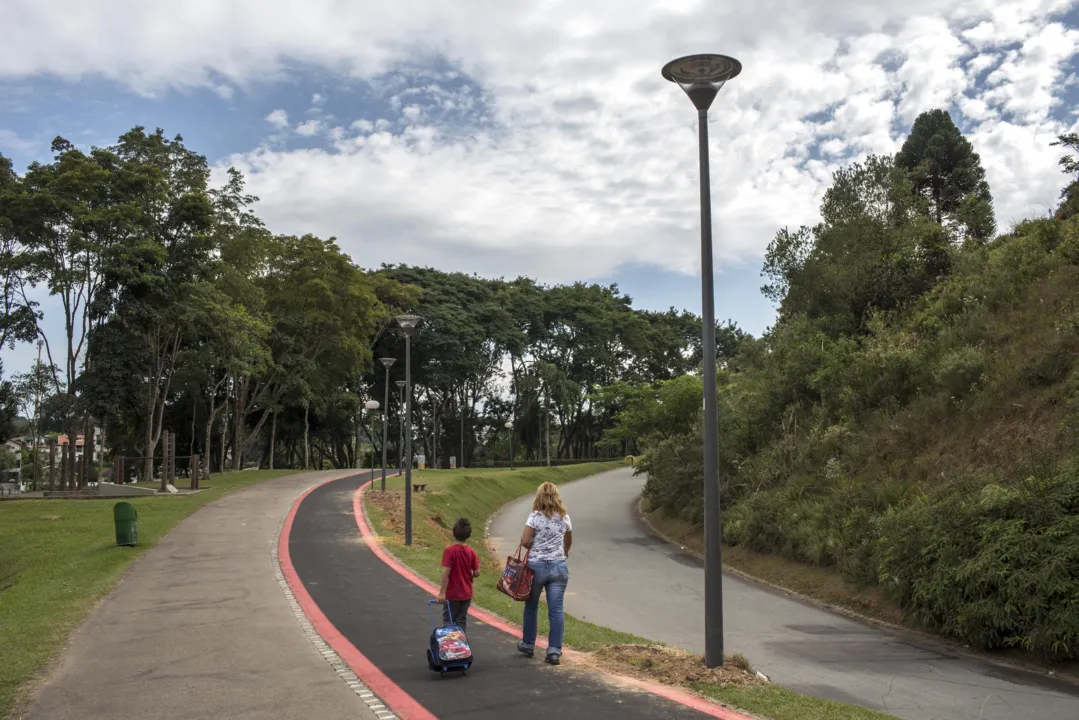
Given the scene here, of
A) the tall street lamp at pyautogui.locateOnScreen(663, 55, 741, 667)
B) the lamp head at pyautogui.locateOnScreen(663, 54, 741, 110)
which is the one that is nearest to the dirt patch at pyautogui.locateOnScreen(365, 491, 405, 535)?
the tall street lamp at pyautogui.locateOnScreen(663, 55, 741, 667)

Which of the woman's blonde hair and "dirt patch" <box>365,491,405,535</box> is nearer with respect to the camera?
the woman's blonde hair

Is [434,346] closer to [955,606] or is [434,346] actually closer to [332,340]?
[332,340]

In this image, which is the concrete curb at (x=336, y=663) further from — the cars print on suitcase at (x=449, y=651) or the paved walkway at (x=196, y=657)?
the cars print on suitcase at (x=449, y=651)

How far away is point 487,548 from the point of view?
922 inches

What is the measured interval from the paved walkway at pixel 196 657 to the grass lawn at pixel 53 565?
29 centimetres

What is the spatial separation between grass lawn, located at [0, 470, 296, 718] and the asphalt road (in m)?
7.80

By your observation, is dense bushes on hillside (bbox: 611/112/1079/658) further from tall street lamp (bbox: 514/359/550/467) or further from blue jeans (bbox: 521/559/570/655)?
tall street lamp (bbox: 514/359/550/467)

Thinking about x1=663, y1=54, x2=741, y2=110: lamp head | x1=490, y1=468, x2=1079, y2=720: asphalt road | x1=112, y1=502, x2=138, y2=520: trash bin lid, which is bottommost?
x1=490, y1=468, x2=1079, y2=720: asphalt road

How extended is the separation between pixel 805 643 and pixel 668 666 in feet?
18.8

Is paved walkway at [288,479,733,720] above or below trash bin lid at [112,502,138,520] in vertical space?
below

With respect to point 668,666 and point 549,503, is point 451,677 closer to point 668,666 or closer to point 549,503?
point 549,503

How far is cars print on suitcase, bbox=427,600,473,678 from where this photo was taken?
7055 millimetres

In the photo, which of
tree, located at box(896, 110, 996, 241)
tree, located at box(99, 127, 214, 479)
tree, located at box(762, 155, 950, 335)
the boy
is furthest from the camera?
tree, located at box(896, 110, 996, 241)

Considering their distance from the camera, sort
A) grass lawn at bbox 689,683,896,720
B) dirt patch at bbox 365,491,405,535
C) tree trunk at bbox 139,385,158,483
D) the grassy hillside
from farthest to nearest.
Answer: tree trunk at bbox 139,385,158,483 → dirt patch at bbox 365,491,405,535 → the grassy hillside → grass lawn at bbox 689,683,896,720
